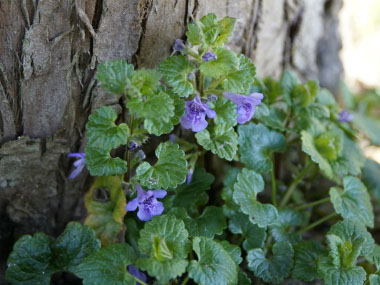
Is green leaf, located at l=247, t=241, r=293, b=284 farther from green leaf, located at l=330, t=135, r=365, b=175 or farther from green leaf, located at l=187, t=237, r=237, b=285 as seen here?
green leaf, located at l=330, t=135, r=365, b=175

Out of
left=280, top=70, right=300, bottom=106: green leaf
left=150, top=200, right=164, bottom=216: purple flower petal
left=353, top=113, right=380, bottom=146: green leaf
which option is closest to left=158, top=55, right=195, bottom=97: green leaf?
left=150, top=200, right=164, bottom=216: purple flower petal

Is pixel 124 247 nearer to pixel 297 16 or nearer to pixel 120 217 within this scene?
pixel 120 217

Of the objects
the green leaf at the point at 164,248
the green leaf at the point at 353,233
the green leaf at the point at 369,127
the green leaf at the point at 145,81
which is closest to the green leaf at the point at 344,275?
Result: the green leaf at the point at 353,233

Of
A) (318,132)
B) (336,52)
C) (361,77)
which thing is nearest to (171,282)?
(318,132)

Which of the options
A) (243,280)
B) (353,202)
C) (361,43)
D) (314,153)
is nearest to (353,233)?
(353,202)

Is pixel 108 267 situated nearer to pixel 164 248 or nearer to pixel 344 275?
pixel 164 248

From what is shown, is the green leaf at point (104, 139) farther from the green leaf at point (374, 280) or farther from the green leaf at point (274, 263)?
the green leaf at point (374, 280)
